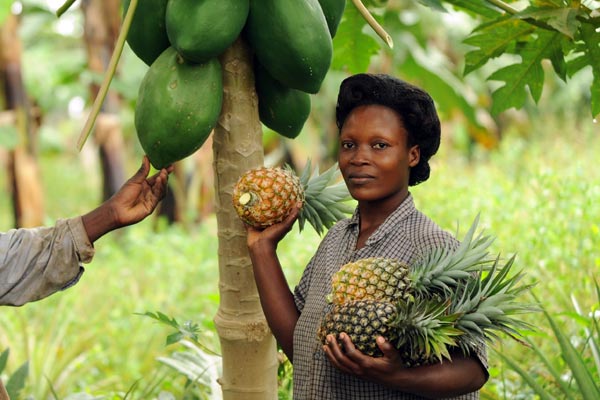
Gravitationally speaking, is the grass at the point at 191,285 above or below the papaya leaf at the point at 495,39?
below

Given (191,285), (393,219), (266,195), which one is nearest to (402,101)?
(393,219)

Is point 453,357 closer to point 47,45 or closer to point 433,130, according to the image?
point 433,130

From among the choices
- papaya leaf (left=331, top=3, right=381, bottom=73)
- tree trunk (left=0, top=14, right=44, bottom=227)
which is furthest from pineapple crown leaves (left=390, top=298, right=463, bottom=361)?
tree trunk (left=0, top=14, right=44, bottom=227)

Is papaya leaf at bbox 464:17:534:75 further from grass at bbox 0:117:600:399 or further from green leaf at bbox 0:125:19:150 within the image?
green leaf at bbox 0:125:19:150

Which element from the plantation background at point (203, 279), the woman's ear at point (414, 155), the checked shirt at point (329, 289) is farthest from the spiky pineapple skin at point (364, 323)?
the plantation background at point (203, 279)

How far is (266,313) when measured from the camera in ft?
6.23

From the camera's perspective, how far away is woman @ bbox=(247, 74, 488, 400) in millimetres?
1798

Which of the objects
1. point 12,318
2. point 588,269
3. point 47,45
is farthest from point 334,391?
point 47,45

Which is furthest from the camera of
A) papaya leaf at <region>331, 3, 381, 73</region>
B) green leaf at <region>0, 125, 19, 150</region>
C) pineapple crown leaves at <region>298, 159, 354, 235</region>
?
green leaf at <region>0, 125, 19, 150</region>

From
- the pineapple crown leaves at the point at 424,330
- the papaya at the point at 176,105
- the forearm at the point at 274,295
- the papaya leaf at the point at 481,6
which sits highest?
the papaya leaf at the point at 481,6

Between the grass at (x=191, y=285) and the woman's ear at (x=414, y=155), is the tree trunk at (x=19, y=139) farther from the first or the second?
the woman's ear at (x=414, y=155)

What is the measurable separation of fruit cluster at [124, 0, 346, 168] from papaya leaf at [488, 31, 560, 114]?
757mm

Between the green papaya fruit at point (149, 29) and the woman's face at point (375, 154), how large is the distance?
20.5 inches

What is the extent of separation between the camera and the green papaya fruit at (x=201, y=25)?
1.74 meters
